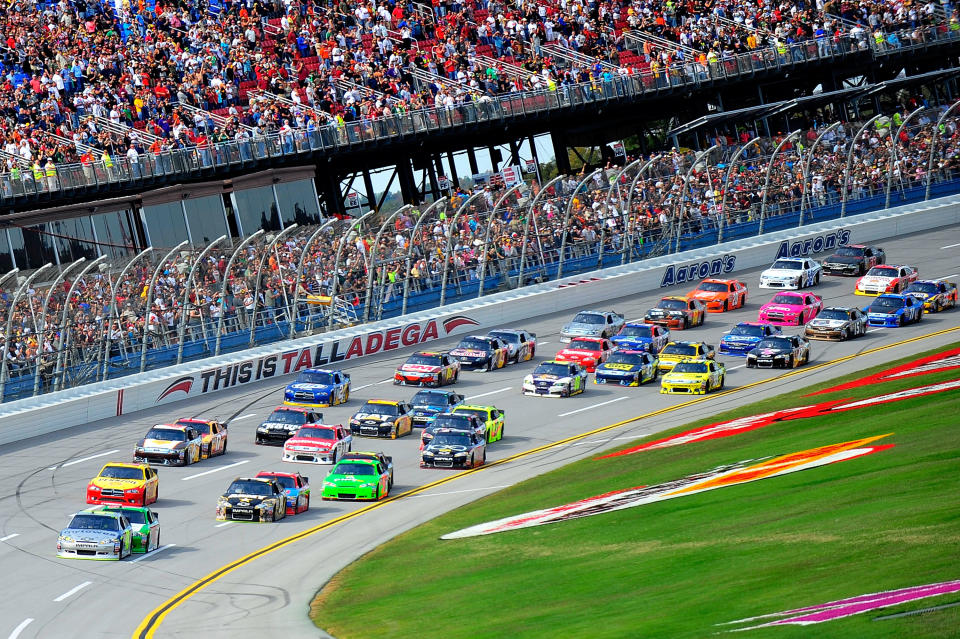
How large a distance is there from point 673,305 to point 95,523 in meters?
25.7

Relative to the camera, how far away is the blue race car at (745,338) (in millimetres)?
43688

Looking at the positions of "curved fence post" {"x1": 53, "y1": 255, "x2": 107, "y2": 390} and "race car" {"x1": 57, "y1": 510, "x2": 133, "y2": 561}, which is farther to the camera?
"curved fence post" {"x1": 53, "y1": 255, "x2": 107, "y2": 390}

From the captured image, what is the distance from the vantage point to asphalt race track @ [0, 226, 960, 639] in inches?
906

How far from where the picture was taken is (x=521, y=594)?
2020 cm

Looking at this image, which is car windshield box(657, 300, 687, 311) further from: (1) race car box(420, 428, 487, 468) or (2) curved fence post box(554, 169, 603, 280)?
(1) race car box(420, 428, 487, 468)

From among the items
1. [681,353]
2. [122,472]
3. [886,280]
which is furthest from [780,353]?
[122,472]

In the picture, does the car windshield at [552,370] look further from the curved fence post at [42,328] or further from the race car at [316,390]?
the curved fence post at [42,328]

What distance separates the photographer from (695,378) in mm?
40062

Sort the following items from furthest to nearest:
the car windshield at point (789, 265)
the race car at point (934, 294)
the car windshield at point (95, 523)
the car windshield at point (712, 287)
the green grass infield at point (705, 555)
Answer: the car windshield at point (789, 265), the car windshield at point (712, 287), the race car at point (934, 294), the car windshield at point (95, 523), the green grass infield at point (705, 555)

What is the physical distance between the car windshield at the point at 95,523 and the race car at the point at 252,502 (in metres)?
3.47

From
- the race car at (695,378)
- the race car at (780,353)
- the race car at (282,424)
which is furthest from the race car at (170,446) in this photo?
the race car at (780,353)

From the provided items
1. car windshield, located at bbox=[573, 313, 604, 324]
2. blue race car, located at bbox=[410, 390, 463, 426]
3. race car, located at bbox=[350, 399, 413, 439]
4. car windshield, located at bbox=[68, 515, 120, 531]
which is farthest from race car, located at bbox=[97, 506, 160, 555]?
car windshield, located at bbox=[573, 313, 604, 324]

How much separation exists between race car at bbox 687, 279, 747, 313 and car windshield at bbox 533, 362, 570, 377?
998cm

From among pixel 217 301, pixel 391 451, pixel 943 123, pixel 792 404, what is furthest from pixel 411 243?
pixel 943 123
